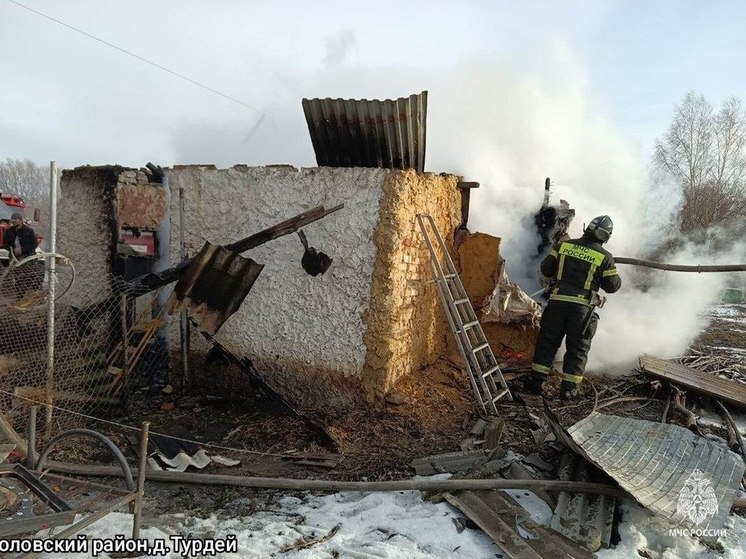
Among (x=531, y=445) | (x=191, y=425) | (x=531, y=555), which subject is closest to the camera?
(x=531, y=555)

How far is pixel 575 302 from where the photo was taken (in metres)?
6.06

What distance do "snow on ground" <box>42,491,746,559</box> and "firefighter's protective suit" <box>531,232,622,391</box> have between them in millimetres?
2494

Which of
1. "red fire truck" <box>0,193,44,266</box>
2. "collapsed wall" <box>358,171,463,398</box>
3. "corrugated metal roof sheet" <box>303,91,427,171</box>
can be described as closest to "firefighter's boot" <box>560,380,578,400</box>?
"collapsed wall" <box>358,171,463,398</box>

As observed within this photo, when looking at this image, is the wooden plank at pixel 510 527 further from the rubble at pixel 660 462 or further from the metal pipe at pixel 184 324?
the metal pipe at pixel 184 324

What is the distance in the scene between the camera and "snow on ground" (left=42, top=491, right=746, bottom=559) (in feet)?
10.6

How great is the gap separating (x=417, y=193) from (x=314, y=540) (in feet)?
13.0

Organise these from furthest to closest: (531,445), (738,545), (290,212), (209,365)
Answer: (209,365)
(290,212)
(531,445)
(738,545)

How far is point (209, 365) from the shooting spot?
629 centimetres

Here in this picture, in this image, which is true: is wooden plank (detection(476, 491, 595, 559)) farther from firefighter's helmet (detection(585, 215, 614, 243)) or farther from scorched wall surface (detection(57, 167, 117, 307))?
scorched wall surface (detection(57, 167, 117, 307))

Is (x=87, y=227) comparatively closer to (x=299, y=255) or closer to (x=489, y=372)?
(x=299, y=255)

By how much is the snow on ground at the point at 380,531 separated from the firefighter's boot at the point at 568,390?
2434 mm

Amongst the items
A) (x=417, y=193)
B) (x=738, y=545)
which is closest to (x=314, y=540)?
(x=738, y=545)

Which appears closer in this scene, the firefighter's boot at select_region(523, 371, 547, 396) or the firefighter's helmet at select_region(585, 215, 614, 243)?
the firefighter's helmet at select_region(585, 215, 614, 243)

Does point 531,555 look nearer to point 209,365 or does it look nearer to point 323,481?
point 323,481
